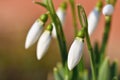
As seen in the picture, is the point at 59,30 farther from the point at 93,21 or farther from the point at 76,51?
the point at 93,21

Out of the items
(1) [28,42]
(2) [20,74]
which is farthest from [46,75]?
(1) [28,42]

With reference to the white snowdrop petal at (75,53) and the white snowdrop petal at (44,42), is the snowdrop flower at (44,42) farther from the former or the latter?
the white snowdrop petal at (75,53)

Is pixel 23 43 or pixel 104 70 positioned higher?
pixel 104 70

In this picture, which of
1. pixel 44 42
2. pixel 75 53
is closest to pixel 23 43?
pixel 44 42

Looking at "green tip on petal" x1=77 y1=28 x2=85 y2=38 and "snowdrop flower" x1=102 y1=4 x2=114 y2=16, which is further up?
"snowdrop flower" x1=102 y1=4 x2=114 y2=16

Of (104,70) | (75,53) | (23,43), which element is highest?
(75,53)

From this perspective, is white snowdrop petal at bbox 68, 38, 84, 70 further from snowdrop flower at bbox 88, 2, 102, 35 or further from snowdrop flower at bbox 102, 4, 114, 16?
snowdrop flower at bbox 88, 2, 102, 35

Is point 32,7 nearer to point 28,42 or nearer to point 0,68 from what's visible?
point 0,68

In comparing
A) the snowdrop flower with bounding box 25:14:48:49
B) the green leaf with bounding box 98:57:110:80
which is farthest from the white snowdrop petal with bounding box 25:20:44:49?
the green leaf with bounding box 98:57:110:80
